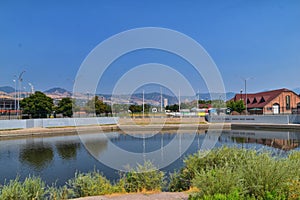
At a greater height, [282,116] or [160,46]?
[160,46]

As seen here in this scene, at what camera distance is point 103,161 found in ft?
56.6

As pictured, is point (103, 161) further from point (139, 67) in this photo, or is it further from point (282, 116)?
point (282, 116)

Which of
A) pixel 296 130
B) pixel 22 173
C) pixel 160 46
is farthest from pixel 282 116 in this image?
pixel 22 173

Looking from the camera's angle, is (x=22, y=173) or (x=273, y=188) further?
(x=22, y=173)

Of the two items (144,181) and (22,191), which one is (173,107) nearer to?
(144,181)

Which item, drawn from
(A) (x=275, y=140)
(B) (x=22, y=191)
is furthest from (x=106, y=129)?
(B) (x=22, y=191)

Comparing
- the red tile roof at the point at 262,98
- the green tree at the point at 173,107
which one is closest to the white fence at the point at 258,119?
the red tile roof at the point at 262,98

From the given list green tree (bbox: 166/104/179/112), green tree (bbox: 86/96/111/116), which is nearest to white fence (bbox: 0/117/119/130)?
green tree (bbox: 86/96/111/116)

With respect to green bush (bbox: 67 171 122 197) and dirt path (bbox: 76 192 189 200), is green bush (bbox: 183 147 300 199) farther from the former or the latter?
green bush (bbox: 67 171 122 197)

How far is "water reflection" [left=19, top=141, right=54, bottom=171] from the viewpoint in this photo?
17031mm

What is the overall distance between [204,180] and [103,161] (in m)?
13.0

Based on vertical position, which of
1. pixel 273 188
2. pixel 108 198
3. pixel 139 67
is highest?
pixel 139 67

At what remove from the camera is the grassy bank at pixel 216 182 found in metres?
4.98

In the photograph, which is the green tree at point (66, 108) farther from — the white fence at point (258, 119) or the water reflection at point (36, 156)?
the water reflection at point (36, 156)
